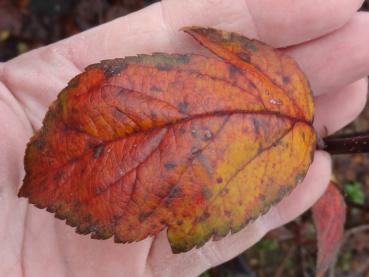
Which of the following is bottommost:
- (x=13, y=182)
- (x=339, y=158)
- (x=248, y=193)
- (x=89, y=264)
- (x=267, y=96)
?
(x=339, y=158)

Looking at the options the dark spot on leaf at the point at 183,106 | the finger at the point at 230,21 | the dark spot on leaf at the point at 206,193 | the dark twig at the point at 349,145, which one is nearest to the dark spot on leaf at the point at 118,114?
the dark spot on leaf at the point at 183,106

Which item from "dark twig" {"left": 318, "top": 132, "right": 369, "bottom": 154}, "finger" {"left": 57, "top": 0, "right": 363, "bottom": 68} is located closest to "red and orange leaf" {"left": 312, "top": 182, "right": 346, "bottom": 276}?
"dark twig" {"left": 318, "top": 132, "right": 369, "bottom": 154}

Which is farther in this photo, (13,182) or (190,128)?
(13,182)

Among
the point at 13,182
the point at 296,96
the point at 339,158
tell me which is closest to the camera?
the point at 296,96

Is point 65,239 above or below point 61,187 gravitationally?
below

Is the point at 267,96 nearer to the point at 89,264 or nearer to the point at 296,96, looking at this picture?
the point at 296,96

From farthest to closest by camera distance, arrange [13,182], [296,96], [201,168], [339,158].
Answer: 1. [339,158]
2. [13,182]
3. [296,96]
4. [201,168]

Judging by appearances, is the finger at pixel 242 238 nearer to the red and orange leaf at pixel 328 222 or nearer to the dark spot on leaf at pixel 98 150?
the red and orange leaf at pixel 328 222

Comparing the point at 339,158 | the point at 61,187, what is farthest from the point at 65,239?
the point at 339,158
